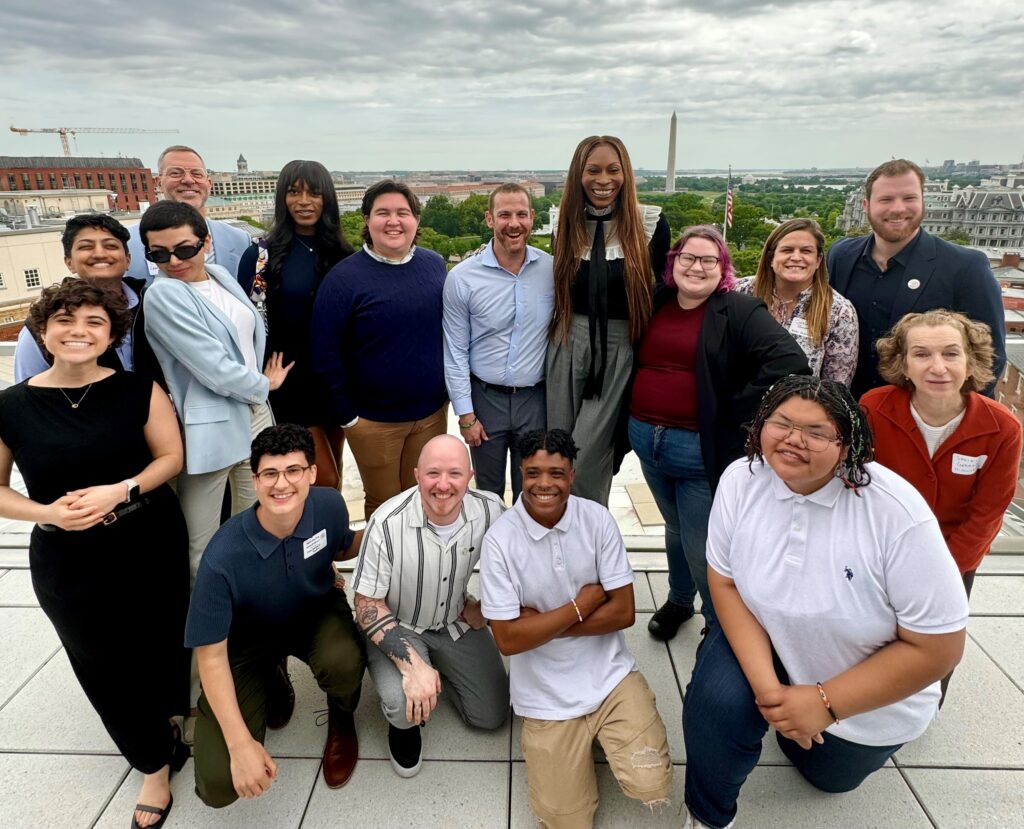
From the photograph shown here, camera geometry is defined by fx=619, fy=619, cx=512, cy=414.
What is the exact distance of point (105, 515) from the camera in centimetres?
207

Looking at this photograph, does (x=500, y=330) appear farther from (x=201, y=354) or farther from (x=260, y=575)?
(x=260, y=575)

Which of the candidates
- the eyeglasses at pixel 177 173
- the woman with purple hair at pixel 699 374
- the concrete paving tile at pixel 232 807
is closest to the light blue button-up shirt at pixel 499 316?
the woman with purple hair at pixel 699 374

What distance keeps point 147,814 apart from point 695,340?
264cm

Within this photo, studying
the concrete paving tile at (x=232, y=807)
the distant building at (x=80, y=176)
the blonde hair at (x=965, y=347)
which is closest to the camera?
the blonde hair at (x=965, y=347)

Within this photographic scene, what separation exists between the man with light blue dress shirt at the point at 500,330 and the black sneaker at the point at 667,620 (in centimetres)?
93

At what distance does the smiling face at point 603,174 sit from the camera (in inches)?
98.8

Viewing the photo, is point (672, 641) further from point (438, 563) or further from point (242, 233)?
point (242, 233)

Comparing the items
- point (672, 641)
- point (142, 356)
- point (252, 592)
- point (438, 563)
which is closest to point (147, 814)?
point (252, 592)

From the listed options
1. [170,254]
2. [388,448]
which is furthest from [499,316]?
[170,254]

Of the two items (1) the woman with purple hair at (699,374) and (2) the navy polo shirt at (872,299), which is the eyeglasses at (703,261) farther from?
(2) the navy polo shirt at (872,299)

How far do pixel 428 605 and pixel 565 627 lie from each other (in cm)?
58

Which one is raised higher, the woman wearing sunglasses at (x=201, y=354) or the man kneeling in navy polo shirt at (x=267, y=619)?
the woman wearing sunglasses at (x=201, y=354)

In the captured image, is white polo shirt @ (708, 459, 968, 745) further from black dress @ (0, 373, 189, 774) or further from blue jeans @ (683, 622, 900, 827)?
black dress @ (0, 373, 189, 774)

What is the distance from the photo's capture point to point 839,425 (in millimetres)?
1728
